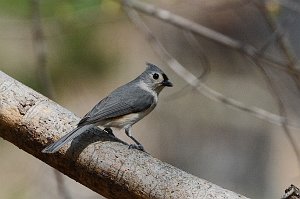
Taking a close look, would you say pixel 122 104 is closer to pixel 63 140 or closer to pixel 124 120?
pixel 124 120

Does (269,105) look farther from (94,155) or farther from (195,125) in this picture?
(94,155)

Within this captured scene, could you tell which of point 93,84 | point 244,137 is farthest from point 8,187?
point 244,137

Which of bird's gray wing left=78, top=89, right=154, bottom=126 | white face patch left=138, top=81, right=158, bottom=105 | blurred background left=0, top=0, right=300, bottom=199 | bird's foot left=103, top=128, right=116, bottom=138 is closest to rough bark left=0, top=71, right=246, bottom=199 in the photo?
bird's foot left=103, top=128, right=116, bottom=138

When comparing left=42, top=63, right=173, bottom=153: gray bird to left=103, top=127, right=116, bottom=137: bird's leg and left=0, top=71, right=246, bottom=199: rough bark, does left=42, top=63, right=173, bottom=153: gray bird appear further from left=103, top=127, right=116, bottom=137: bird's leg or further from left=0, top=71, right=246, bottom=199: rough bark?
left=0, top=71, right=246, bottom=199: rough bark

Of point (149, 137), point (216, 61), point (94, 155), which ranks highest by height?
point (216, 61)

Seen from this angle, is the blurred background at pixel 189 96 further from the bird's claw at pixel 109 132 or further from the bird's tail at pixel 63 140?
the bird's tail at pixel 63 140

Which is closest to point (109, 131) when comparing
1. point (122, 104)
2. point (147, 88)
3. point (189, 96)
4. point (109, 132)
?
point (109, 132)
